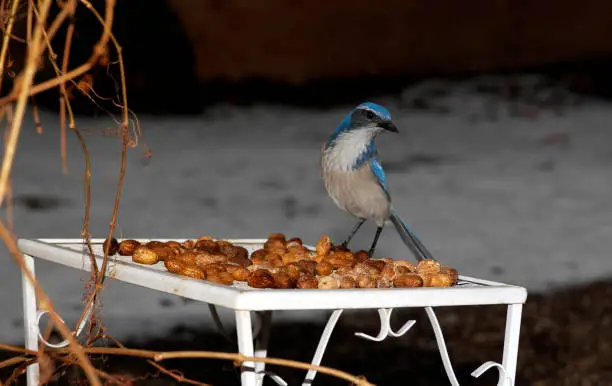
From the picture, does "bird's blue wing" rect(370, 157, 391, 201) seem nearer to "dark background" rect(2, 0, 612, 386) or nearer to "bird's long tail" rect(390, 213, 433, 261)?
"bird's long tail" rect(390, 213, 433, 261)

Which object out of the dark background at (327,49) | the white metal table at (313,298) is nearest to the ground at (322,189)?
the dark background at (327,49)

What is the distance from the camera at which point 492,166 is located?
7.02 metres

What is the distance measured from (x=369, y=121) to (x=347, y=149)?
0.10m

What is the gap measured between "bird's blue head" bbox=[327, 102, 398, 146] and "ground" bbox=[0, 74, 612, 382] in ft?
4.88

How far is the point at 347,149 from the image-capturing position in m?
2.20

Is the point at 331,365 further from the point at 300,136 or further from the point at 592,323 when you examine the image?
the point at 300,136

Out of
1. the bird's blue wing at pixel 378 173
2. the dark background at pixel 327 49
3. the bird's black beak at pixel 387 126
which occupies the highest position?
the dark background at pixel 327 49

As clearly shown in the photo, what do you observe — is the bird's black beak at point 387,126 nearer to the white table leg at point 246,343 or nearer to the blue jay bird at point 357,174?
the blue jay bird at point 357,174

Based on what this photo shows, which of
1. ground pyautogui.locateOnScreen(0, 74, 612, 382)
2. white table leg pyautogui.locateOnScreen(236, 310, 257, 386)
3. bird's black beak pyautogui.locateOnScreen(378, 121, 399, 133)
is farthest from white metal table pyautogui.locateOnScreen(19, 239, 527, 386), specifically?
ground pyautogui.locateOnScreen(0, 74, 612, 382)

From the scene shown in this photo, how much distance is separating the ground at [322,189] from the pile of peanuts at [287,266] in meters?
1.62

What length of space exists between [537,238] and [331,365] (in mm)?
2215

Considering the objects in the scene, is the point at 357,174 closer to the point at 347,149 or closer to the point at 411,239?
the point at 347,149

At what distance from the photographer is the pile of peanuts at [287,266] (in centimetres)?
151

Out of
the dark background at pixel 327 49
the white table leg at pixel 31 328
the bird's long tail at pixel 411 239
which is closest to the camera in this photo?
the white table leg at pixel 31 328
